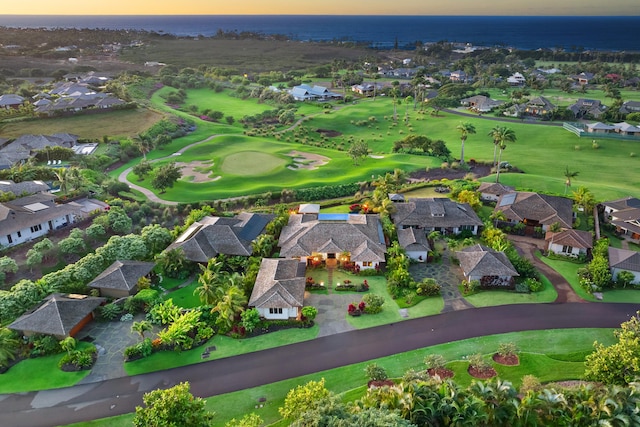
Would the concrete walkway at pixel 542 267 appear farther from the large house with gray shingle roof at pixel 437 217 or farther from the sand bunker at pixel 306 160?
the sand bunker at pixel 306 160

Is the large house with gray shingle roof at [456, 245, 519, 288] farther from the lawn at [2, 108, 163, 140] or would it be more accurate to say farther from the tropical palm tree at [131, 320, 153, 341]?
the lawn at [2, 108, 163, 140]

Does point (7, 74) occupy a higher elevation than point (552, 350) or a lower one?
higher

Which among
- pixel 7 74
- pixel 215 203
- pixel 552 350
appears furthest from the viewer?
pixel 7 74

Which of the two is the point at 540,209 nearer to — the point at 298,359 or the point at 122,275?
the point at 298,359

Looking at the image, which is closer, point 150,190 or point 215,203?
point 215,203

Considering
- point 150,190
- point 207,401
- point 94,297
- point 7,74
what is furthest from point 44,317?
point 7,74

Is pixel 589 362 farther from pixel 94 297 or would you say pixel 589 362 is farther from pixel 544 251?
pixel 94 297
